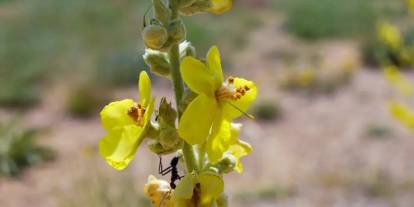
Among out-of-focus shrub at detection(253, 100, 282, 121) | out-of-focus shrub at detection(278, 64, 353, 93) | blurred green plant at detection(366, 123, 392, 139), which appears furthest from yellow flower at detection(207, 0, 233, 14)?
out-of-focus shrub at detection(278, 64, 353, 93)

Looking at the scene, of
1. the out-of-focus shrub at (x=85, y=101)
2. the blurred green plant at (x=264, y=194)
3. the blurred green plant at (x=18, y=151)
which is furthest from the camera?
the out-of-focus shrub at (x=85, y=101)

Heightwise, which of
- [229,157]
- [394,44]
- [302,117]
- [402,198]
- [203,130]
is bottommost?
[302,117]

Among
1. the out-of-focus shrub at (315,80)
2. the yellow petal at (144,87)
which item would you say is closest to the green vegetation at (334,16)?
the out-of-focus shrub at (315,80)

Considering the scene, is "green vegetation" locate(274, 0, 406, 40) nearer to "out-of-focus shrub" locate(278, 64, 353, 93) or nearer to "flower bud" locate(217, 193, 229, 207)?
"out-of-focus shrub" locate(278, 64, 353, 93)

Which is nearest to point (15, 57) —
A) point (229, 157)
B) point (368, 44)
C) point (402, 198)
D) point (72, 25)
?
point (72, 25)

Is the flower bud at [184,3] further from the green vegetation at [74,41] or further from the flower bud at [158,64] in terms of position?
the green vegetation at [74,41]

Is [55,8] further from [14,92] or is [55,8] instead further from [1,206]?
[1,206]

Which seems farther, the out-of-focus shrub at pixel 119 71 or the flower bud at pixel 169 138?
the out-of-focus shrub at pixel 119 71
